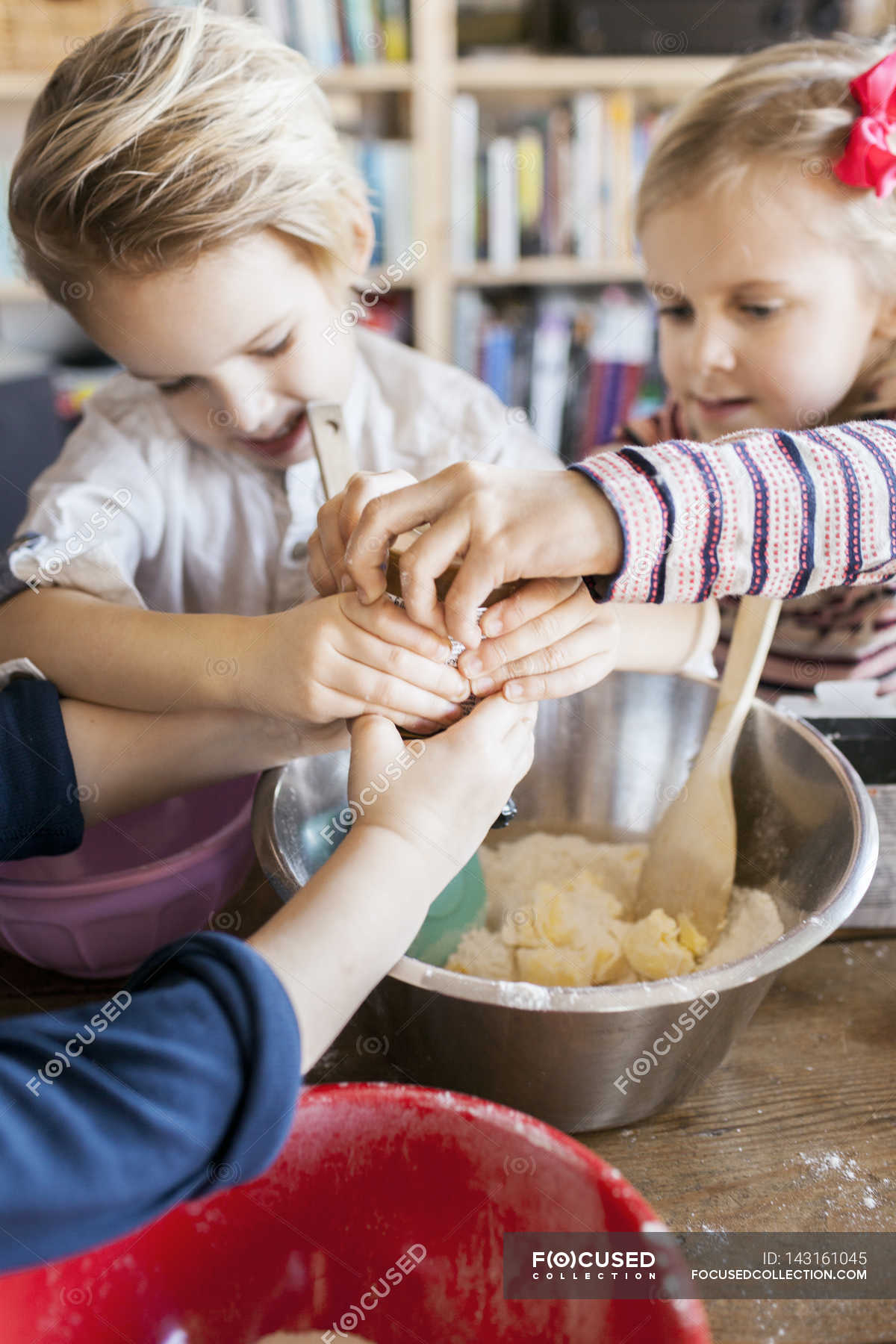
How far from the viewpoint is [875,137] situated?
694mm

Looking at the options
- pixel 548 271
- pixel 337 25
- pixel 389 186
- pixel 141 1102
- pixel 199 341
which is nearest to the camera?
pixel 141 1102

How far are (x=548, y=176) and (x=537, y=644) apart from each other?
1.82 m

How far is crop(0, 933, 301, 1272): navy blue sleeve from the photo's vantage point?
1.10 ft

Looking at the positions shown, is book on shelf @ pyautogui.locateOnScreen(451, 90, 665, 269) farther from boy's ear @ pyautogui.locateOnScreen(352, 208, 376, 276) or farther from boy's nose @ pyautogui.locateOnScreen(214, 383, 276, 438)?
boy's nose @ pyautogui.locateOnScreen(214, 383, 276, 438)

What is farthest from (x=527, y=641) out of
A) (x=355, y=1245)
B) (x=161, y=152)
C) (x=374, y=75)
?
(x=374, y=75)

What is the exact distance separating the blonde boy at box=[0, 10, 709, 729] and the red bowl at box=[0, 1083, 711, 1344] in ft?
0.74

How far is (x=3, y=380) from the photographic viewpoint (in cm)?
121

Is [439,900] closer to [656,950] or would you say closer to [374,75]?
[656,950]

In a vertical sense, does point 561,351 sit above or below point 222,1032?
below

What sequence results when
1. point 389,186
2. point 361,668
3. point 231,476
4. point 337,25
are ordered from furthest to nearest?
point 389,186, point 337,25, point 231,476, point 361,668

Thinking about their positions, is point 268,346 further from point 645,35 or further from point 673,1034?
point 645,35

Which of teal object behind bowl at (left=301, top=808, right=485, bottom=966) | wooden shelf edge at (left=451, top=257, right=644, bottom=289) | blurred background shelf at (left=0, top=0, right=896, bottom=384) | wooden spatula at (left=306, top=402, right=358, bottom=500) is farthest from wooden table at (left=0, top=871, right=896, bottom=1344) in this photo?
wooden shelf edge at (left=451, top=257, right=644, bottom=289)

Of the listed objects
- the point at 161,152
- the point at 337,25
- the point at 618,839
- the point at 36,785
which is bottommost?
the point at 618,839

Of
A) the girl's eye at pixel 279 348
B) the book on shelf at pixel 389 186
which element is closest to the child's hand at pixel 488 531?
the girl's eye at pixel 279 348
